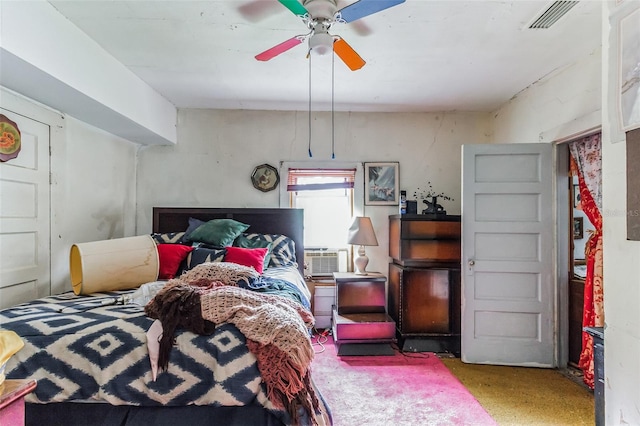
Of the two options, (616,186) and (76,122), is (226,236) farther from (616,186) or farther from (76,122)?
(616,186)

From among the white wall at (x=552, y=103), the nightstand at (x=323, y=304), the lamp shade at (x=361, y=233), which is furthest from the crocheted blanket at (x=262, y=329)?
the white wall at (x=552, y=103)

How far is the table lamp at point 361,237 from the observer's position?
11.3ft

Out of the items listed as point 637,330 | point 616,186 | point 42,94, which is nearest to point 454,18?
point 616,186

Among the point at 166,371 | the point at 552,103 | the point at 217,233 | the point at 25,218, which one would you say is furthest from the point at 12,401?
the point at 552,103

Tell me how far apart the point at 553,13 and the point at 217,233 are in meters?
2.95

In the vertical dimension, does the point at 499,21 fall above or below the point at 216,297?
above

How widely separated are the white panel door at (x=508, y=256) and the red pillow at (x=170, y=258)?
247 centimetres

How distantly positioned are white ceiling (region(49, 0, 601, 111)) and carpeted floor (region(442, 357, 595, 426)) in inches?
97.5

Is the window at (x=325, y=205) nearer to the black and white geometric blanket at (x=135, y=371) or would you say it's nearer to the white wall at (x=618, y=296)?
the black and white geometric blanket at (x=135, y=371)

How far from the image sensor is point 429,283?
128 inches

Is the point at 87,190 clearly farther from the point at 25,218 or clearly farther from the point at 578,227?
the point at 578,227

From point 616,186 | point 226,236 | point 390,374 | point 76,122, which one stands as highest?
point 76,122

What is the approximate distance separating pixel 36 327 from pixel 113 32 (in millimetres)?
1846

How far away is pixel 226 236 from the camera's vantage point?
3164 millimetres
